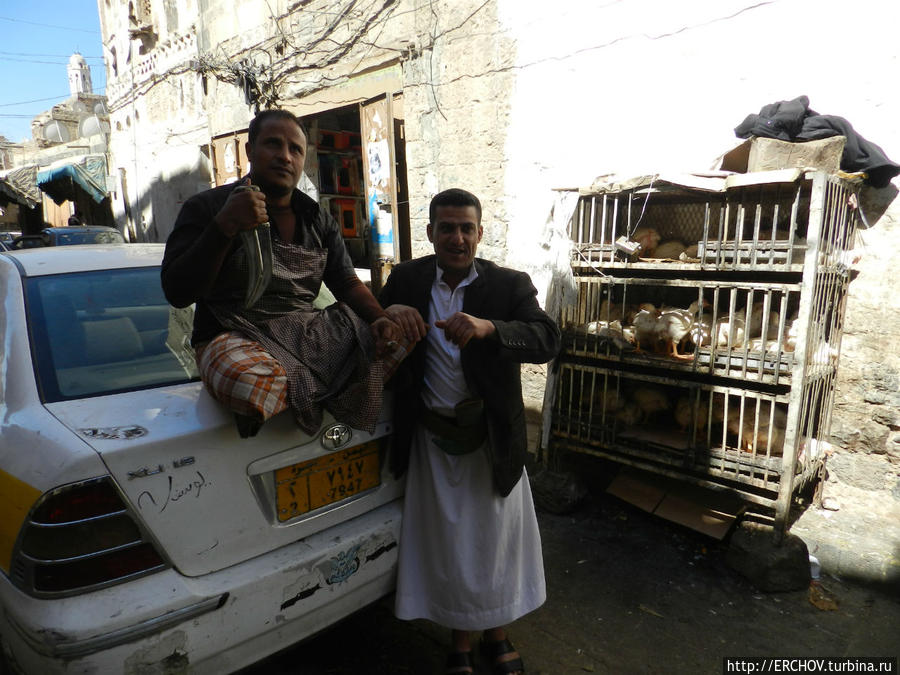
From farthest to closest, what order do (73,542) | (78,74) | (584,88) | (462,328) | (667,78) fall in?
(78,74)
(584,88)
(667,78)
(462,328)
(73,542)

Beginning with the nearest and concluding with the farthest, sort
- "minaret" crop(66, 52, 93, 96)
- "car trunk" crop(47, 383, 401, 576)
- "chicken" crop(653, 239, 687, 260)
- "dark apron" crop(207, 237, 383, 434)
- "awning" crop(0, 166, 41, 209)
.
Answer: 1. "car trunk" crop(47, 383, 401, 576)
2. "dark apron" crop(207, 237, 383, 434)
3. "chicken" crop(653, 239, 687, 260)
4. "awning" crop(0, 166, 41, 209)
5. "minaret" crop(66, 52, 93, 96)

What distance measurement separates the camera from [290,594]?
1661mm

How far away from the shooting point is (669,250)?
10.6ft

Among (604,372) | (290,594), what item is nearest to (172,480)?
(290,594)

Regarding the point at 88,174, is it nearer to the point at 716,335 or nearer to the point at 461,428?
the point at 461,428

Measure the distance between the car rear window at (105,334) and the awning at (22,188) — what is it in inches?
717

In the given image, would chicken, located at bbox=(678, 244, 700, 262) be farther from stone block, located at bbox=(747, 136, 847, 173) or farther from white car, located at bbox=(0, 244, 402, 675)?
white car, located at bbox=(0, 244, 402, 675)

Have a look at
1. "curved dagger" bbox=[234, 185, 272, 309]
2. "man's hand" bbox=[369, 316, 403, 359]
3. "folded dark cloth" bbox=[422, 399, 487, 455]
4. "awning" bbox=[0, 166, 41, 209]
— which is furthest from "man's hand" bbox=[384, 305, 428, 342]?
"awning" bbox=[0, 166, 41, 209]

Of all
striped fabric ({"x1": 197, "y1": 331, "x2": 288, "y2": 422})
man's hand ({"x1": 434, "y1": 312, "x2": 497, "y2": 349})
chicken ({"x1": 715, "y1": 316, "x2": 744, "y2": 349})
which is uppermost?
man's hand ({"x1": 434, "y1": 312, "x2": 497, "y2": 349})

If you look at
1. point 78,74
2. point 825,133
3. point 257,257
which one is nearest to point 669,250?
point 825,133

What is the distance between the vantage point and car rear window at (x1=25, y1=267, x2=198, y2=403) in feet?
5.94

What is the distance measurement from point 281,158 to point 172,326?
2.99 feet

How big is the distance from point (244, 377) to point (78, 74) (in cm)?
6113

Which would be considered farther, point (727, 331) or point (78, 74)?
point (78, 74)
